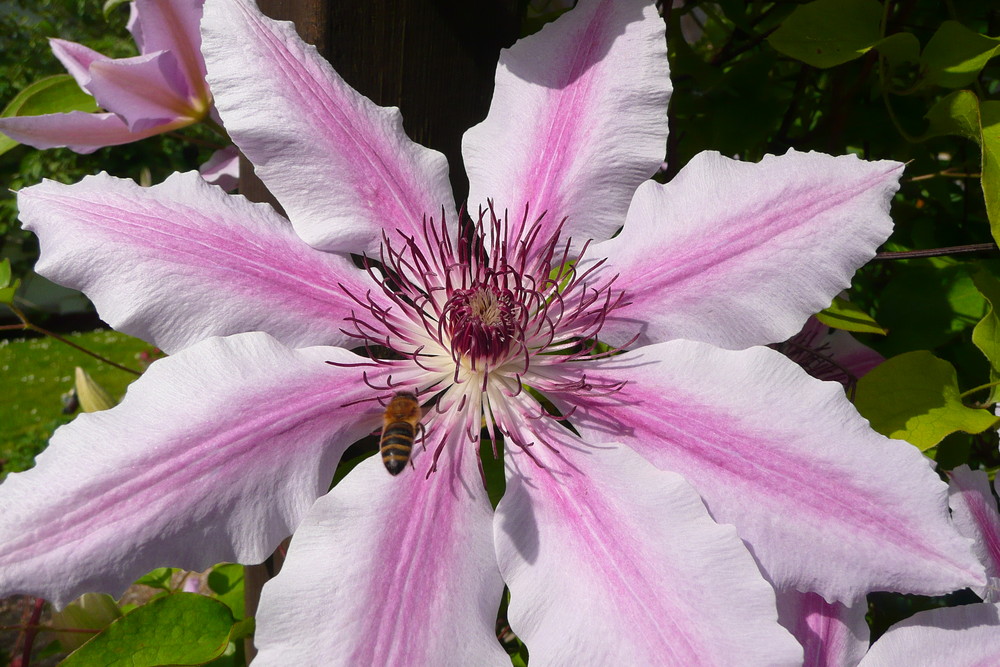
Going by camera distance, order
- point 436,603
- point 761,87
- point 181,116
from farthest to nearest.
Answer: point 761,87
point 181,116
point 436,603

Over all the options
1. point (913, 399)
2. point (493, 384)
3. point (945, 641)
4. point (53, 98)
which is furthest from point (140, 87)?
point (945, 641)

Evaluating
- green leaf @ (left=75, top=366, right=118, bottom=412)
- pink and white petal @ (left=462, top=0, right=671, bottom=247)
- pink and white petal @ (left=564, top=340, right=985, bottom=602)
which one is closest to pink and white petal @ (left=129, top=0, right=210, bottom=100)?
pink and white petal @ (left=462, top=0, right=671, bottom=247)

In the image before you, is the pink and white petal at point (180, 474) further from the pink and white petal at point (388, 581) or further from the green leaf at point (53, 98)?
the green leaf at point (53, 98)

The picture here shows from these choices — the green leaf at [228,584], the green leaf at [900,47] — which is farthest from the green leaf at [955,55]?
the green leaf at [228,584]

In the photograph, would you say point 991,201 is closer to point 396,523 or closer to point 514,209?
point 514,209

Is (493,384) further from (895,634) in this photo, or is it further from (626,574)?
(895,634)

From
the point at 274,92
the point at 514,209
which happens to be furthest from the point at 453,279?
the point at 274,92
